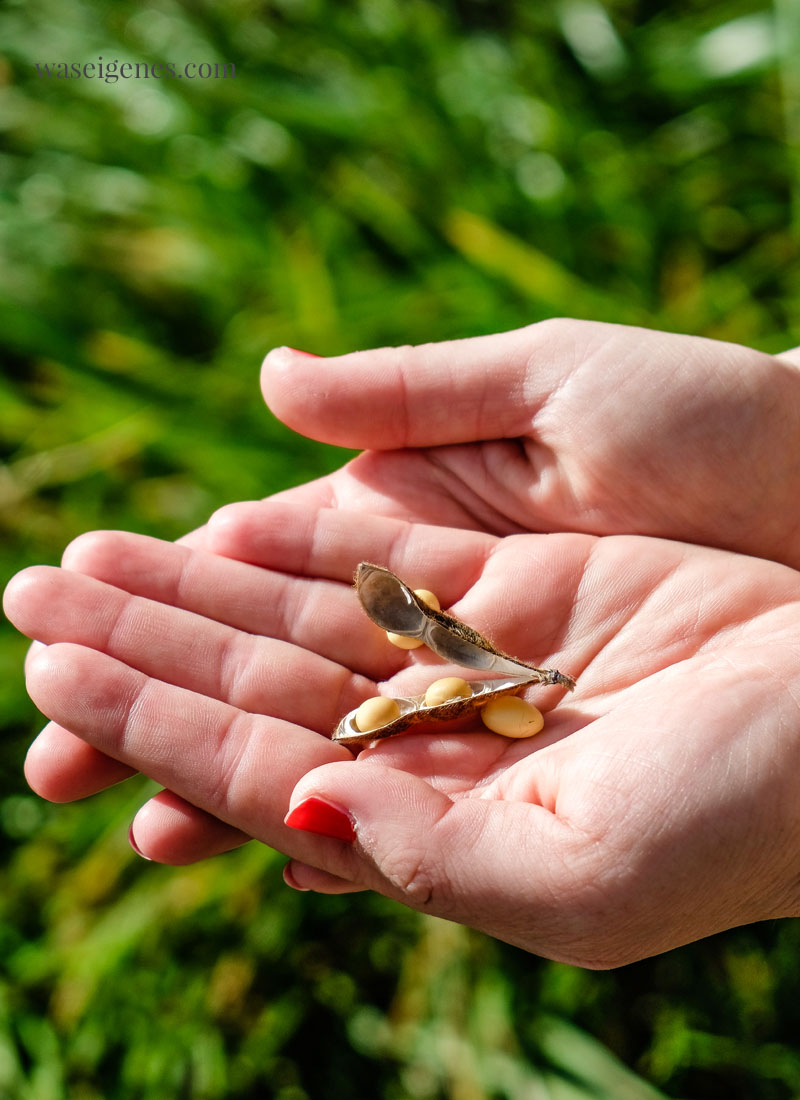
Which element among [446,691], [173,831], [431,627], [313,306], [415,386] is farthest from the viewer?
[313,306]

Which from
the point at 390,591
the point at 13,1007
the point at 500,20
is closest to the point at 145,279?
the point at 500,20

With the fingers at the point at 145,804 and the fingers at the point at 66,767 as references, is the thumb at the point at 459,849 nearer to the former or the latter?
the fingers at the point at 145,804

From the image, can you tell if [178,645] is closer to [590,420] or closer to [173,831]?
[173,831]

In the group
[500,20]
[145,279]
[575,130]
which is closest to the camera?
[575,130]

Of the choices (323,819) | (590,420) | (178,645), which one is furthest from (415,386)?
(323,819)

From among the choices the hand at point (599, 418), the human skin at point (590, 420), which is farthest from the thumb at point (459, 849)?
the hand at point (599, 418)

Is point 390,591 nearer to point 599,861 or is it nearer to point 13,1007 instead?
point 599,861

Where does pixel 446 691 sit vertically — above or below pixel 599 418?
below

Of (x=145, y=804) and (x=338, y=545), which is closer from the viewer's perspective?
(x=145, y=804)
